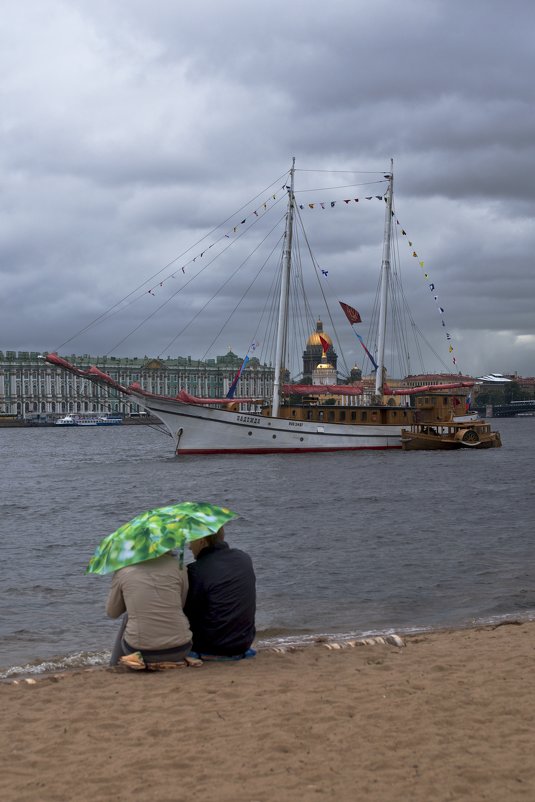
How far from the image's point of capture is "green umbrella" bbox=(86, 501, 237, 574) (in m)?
7.21

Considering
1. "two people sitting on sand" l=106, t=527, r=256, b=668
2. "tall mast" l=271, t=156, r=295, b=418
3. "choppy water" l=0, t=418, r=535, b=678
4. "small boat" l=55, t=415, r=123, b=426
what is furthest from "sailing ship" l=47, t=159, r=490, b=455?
"small boat" l=55, t=415, r=123, b=426

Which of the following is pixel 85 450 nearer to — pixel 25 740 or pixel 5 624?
pixel 5 624

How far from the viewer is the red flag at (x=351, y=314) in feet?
169

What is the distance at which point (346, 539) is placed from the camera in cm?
2005

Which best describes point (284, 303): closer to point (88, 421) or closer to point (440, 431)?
point (440, 431)

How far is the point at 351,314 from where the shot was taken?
51.8 metres

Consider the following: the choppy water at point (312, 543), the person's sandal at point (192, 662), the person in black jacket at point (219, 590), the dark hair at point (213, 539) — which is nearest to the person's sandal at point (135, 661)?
the person's sandal at point (192, 662)

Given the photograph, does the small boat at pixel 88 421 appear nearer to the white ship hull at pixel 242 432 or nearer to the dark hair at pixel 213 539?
the white ship hull at pixel 242 432

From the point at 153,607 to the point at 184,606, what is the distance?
459 millimetres

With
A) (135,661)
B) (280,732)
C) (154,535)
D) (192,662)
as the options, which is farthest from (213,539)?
(280,732)

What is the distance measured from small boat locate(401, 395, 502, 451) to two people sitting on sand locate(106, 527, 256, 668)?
44.7 meters

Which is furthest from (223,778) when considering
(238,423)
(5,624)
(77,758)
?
(238,423)

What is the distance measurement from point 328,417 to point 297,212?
10.4 m

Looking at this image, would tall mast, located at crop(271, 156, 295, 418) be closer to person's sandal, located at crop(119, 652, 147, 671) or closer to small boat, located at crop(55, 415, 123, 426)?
person's sandal, located at crop(119, 652, 147, 671)
